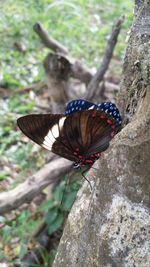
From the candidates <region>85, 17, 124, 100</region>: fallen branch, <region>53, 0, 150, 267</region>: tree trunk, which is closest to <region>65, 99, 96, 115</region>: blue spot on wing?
<region>53, 0, 150, 267</region>: tree trunk

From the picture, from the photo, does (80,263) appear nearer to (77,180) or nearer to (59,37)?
(77,180)

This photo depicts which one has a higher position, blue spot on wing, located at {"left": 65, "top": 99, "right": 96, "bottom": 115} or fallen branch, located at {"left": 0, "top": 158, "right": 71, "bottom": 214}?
blue spot on wing, located at {"left": 65, "top": 99, "right": 96, "bottom": 115}

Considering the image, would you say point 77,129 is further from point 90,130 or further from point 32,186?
point 32,186

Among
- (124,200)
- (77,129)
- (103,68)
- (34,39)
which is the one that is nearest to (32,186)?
(103,68)

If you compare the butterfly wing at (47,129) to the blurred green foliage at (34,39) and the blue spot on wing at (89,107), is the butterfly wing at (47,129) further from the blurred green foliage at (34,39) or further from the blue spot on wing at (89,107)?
the blurred green foliage at (34,39)

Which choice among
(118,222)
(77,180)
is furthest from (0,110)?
(118,222)

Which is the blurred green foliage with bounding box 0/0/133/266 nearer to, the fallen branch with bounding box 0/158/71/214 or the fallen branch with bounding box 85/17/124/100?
the fallen branch with bounding box 85/17/124/100
